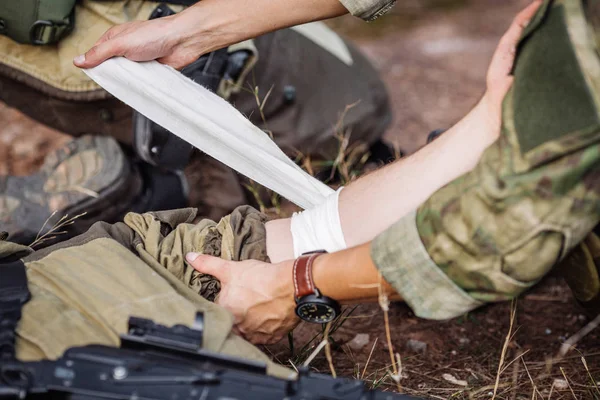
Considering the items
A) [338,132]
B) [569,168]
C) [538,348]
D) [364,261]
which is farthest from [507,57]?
[338,132]

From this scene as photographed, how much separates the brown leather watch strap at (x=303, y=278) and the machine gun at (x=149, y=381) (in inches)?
13.5

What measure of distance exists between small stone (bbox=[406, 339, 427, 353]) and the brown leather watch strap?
75cm

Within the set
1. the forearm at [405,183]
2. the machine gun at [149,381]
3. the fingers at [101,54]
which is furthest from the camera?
the fingers at [101,54]

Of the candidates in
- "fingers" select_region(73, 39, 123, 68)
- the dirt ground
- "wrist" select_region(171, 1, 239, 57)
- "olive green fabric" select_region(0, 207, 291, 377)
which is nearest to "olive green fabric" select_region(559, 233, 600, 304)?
the dirt ground

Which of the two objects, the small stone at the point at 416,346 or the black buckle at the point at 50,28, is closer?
the small stone at the point at 416,346

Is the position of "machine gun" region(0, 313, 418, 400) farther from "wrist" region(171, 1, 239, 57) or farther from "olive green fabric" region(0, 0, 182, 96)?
"olive green fabric" region(0, 0, 182, 96)

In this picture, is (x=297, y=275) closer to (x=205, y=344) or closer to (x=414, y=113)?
(x=205, y=344)

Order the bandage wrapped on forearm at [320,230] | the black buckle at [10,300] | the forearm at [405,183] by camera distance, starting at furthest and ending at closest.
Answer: the bandage wrapped on forearm at [320,230] → the forearm at [405,183] → the black buckle at [10,300]

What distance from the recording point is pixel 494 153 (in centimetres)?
155

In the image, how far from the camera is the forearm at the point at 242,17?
86.4 inches

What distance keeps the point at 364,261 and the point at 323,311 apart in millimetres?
177

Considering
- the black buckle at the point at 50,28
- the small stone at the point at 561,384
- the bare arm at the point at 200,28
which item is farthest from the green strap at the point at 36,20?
the small stone at the point at 561,384

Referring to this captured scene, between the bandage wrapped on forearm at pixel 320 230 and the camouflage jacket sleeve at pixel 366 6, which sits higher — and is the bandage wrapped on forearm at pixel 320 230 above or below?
below

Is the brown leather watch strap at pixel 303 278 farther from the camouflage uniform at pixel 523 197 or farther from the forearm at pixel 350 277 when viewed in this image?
the camouflage uniform at pixel 523 197
